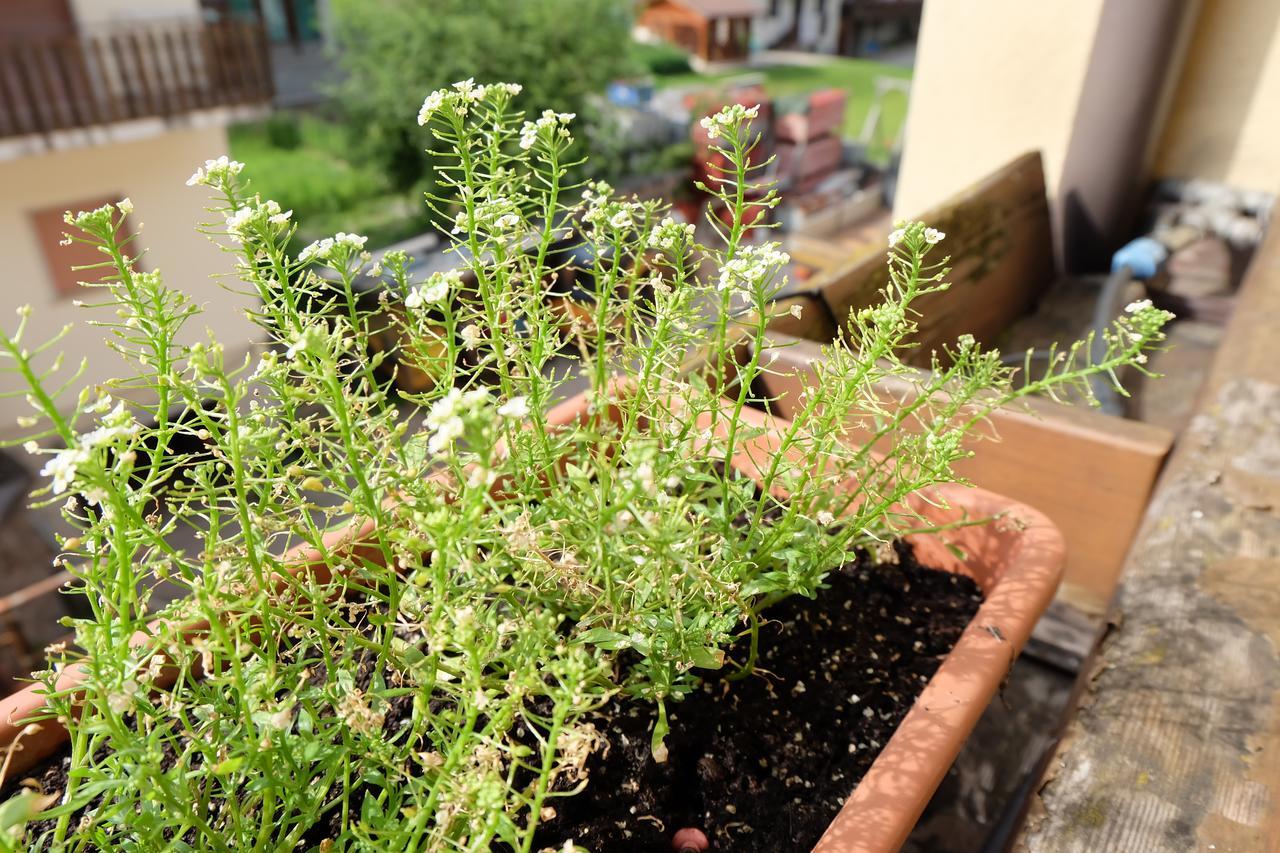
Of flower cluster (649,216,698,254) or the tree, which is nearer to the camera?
flower cluster (649,216,698,254)

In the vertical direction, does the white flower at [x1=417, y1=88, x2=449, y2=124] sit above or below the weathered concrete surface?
above

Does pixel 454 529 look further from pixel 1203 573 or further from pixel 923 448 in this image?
pixel 1203 573

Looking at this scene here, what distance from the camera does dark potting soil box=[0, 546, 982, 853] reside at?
0.75 metres

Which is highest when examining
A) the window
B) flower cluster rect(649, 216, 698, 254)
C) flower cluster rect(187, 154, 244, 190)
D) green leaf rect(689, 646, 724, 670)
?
flower cluster rect(187, 154, 244, 190)

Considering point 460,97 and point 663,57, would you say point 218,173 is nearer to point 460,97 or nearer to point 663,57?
point 460,97

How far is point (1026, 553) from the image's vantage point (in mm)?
953

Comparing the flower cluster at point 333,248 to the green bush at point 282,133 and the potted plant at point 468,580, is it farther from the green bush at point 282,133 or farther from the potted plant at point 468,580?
the green bush at point 282,133

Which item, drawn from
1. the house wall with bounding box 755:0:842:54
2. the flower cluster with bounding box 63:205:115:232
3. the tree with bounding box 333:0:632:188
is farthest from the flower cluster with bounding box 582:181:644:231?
the house wall with bounding box 755:0:842:54

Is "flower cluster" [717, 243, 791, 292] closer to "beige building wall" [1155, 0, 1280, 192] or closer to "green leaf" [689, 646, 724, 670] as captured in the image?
"green leaf" [689, 646, 724, 670]

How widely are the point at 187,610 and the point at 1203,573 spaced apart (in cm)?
96

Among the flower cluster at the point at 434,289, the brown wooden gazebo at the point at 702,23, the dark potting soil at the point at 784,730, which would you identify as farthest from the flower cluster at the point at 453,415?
the brown wooden gazebo at the point at 702,23

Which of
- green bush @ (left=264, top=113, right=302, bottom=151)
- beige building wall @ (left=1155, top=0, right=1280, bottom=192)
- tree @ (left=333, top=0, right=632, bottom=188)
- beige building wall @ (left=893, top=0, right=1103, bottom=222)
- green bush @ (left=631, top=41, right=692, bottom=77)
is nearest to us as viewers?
beige building wall @ (left=893, top=0, right=1103, bottom=222)

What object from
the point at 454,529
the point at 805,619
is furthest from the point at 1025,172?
the point at 454,529

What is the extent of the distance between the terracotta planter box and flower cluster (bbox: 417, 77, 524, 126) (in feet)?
0.92
